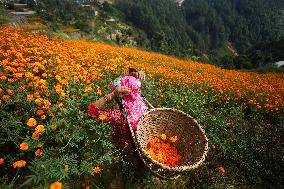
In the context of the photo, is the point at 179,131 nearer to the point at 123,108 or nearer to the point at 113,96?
the point at 123,108

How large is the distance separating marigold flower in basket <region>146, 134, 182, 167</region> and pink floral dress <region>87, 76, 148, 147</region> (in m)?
0.31

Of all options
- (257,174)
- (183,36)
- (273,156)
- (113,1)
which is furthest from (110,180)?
(113,1)

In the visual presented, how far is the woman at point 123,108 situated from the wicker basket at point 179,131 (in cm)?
17

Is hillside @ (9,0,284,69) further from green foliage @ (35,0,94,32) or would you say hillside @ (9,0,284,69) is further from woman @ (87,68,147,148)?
woman @ (87,68,147,148)

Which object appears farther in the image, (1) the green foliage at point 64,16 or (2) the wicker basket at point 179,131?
(1) the green foliage at point 64,16

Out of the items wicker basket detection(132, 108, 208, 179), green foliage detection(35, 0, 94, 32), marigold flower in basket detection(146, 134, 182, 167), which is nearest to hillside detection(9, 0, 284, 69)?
green foliage detection(35, 0, 94, 32)


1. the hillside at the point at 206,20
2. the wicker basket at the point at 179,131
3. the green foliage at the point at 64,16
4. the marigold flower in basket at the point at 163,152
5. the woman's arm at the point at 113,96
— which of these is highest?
the woman's arm at the point at 113,96

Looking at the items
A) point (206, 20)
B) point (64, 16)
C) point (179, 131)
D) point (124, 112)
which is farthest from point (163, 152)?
point (206, 20)

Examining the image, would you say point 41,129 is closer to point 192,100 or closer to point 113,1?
point 192,100

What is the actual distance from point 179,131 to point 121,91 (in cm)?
95

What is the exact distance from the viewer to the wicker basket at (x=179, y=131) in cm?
315

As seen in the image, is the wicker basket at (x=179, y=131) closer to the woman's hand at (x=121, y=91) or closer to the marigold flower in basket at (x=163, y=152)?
the marigold flower in basket at (x=163, y=152)

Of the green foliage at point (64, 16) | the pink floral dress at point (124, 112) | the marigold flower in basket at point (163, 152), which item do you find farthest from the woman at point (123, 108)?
the green foliage at point (64, 16)

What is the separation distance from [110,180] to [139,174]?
36cm
